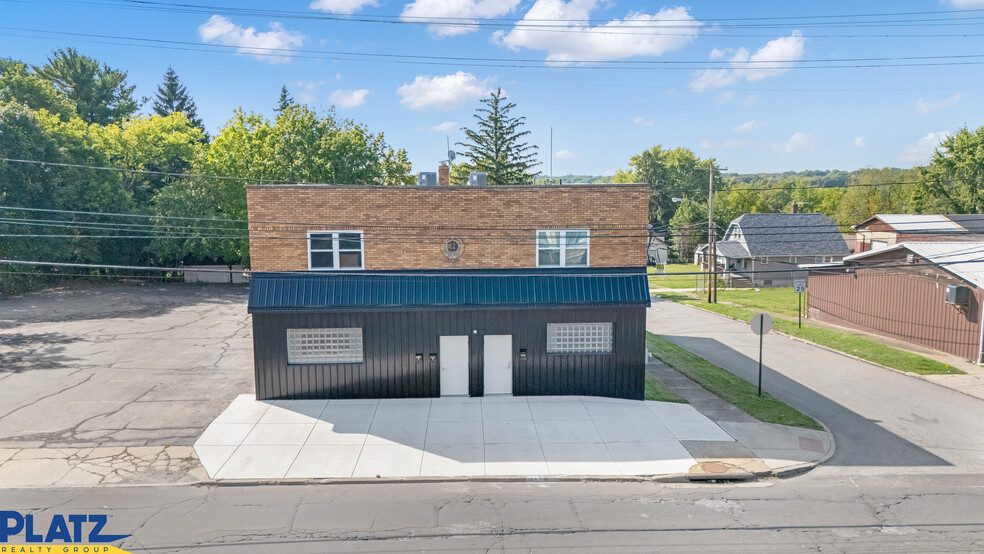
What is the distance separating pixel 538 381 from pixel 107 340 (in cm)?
1851

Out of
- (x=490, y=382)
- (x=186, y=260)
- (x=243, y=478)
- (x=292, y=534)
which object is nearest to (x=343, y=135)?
(x=186, y=260)

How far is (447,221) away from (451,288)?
1894 mm

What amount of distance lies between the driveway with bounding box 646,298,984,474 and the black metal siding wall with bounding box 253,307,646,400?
17.6 ft

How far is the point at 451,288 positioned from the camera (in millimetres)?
16031

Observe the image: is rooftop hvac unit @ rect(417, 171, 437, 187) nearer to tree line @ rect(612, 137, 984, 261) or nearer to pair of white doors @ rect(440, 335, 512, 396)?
pair of white doors @ rect(440, 335, 512, 396)

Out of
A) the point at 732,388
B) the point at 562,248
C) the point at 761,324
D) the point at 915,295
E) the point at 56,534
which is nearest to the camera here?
the point at 56,534

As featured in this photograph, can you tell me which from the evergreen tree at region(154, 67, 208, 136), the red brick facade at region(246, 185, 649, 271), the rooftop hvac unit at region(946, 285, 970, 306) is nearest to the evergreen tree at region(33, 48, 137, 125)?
the evergreen tree at region(154, 67, 208, 136)

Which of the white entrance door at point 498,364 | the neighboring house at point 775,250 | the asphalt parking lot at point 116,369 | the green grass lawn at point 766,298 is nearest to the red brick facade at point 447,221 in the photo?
the white entrance door at point 498,364

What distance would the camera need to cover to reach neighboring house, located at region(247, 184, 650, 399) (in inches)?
623

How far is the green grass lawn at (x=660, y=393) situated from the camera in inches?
651

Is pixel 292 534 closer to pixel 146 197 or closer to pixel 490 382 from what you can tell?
pixel 490 382

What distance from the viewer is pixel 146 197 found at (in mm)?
46125

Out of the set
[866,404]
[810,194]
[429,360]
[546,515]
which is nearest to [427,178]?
[429,360]

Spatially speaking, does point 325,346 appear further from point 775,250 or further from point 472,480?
point 775,250
